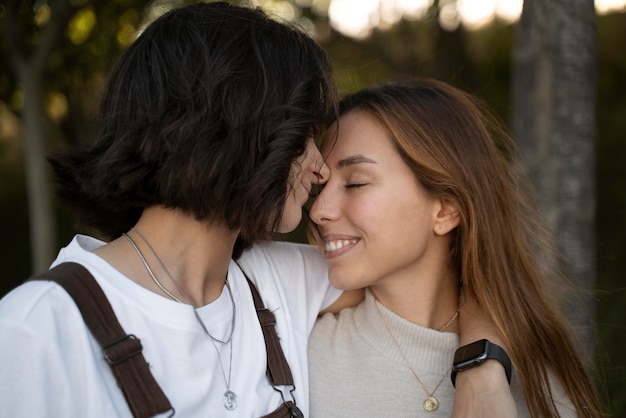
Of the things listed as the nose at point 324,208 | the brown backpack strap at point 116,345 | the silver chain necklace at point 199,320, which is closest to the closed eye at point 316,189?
the nose at point 324,208

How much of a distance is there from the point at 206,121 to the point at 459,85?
2.11m

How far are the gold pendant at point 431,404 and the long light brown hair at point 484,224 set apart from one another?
0.97 ft

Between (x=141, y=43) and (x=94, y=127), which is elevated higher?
(x=141, y=43)

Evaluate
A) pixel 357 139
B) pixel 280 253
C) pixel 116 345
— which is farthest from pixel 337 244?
pixel 116 345

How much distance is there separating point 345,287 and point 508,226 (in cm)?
67

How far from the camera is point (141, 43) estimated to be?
212 cm

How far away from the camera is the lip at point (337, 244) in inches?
97.3

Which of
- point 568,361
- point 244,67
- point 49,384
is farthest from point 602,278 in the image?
point 49,384

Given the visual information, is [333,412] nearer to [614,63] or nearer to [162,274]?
[162,274]

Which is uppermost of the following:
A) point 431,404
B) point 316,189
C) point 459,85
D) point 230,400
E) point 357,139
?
point 459,85

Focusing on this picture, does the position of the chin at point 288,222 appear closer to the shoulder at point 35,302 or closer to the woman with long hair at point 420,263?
the woman with long hair at point 420,263

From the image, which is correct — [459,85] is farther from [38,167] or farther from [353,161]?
[38,167]

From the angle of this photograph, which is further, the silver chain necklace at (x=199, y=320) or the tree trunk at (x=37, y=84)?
the tree trunk at (x=37, y=84)

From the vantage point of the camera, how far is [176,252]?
6.87ft
